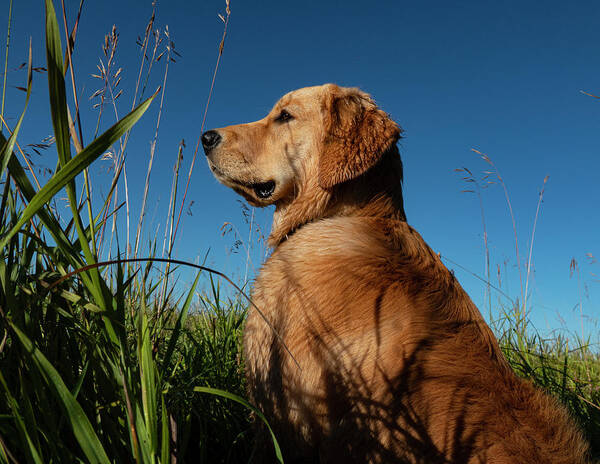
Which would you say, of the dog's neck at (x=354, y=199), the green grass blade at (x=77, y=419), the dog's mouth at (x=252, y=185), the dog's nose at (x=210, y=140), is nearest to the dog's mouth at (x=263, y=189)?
the dog's mouth at (x=252, y=185)

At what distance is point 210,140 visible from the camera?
2955 millimetres

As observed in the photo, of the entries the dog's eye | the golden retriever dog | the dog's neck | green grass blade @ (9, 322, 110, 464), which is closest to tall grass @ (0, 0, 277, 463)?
green grass blade @ (9, 322, 110, 464)

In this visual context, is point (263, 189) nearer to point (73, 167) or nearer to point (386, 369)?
point (386, 369)

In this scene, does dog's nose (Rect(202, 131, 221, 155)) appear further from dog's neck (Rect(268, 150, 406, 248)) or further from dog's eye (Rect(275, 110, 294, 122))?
dog's neck (Rect(268, 150, 406, 248))

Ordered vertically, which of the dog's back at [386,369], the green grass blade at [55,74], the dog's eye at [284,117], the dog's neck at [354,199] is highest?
the dog's eye at [284,117]

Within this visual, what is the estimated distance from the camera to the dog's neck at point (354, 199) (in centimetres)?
245

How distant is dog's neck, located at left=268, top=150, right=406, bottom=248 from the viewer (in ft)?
8.05

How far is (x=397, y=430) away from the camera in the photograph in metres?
1.46

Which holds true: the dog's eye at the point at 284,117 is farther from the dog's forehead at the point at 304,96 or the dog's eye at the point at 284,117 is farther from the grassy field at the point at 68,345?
the grassy field at the point at 68,345

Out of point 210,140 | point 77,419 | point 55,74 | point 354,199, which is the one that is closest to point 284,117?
point 210,140

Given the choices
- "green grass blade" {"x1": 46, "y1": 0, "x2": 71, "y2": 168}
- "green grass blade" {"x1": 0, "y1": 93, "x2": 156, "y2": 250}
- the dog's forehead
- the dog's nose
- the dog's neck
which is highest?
the dog's forehead

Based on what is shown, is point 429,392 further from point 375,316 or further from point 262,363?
point 262,363

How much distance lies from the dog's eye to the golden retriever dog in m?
0.63

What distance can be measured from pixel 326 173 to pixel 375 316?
1045mm
